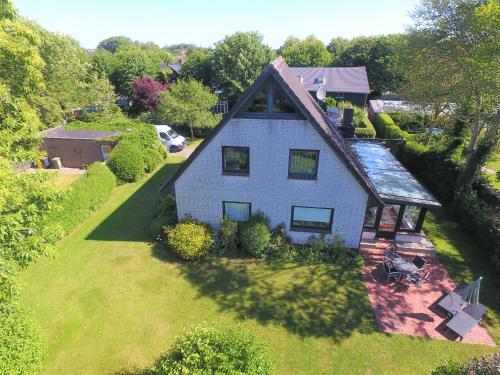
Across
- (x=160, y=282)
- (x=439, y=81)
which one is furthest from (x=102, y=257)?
(x=439, y=81)

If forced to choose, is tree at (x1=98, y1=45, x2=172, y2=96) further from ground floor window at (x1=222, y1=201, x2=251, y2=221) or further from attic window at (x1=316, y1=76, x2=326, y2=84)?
ground floor window at (x1=222, y1=201, x2=251, y2=221)

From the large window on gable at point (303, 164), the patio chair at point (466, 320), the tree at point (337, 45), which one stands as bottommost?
the patio chair at point (466, 320)

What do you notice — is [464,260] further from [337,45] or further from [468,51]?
[337,45]

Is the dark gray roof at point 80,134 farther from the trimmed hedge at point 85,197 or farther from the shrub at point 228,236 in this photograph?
the shrub at point 228,236

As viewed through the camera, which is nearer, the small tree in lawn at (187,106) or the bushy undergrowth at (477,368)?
the bushy undergrowth at (477,368)

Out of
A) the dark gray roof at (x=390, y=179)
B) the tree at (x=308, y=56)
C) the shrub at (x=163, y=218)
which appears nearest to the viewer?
the dark gray roof at (x=390, y=179)

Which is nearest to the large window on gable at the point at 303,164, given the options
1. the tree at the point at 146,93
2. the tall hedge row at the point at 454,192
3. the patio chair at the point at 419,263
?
the patio chair at the point at 419,263

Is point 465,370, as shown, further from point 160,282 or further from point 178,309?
point 160,282
